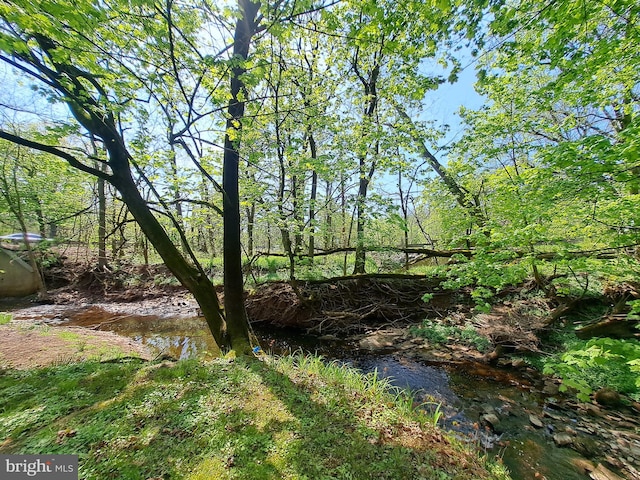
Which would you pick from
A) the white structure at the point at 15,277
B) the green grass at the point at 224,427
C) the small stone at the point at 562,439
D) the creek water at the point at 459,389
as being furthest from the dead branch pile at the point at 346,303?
the white structure at the point at 15,277

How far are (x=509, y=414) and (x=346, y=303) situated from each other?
4587 mm

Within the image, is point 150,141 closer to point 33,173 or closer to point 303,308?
point 303,308

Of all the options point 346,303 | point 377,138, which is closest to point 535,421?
point 346,303

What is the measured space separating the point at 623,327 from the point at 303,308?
708 cm

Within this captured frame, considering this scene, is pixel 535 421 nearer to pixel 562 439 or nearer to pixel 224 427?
pixel 562 439

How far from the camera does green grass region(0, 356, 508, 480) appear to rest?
1781 mm

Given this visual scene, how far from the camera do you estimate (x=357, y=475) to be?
1.74 metres

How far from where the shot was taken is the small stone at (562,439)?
310cm

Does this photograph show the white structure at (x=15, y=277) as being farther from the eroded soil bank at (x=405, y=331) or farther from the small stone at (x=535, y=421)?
the small stone at (x=535, y=421)

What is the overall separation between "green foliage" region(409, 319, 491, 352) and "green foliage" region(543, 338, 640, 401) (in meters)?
1.23

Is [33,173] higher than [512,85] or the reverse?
the reverse

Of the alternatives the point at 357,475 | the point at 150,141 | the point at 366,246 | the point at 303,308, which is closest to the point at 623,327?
the point at 366,246

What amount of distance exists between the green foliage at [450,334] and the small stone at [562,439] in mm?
2332

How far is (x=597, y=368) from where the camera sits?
4352 millimetres
